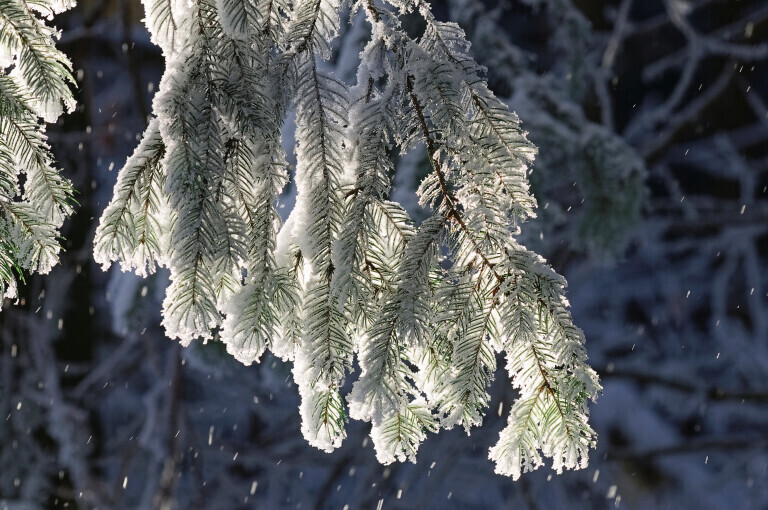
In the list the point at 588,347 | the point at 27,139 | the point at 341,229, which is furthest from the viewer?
the point at 588,347

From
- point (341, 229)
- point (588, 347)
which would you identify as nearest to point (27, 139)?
point (341, 229)

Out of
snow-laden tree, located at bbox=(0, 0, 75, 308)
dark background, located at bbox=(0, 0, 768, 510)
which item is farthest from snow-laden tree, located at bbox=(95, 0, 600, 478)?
dark background, located at bbox=(0, 0, 768, 510)

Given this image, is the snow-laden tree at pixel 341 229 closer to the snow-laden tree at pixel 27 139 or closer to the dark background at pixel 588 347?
the snow-laden tree at pixel 27 139

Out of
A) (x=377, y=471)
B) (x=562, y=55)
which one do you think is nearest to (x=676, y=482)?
(x=377, y=471)

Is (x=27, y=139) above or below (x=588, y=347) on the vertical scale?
above

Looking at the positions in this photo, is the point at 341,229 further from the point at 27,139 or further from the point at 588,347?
the point at 588,347

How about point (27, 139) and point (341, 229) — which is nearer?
point (341, 229)
